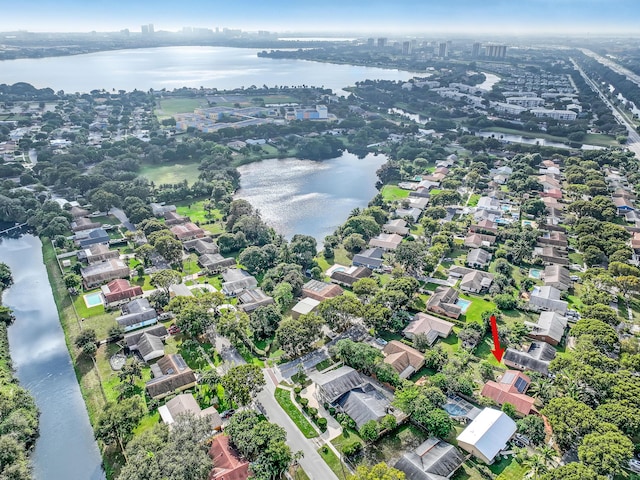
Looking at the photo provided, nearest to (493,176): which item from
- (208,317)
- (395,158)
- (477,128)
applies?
(395,158)

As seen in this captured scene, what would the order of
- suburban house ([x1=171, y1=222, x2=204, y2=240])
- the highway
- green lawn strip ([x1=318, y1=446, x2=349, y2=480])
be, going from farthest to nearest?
the highway → suburban house ([x1=171, y1=222, x2=204, y2=240]) → green lawn strip ([x1=318, y1=446, x2=349, y2=480])

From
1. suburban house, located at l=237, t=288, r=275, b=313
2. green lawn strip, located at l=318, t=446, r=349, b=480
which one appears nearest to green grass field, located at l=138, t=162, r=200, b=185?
suburban house, located at l=237, t=288, r=275, b=313

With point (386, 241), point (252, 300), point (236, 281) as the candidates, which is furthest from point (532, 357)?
point (236, 281)

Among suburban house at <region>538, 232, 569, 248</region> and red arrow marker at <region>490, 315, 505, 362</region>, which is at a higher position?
suburban house at <region>538, 232, 569, 248</region>

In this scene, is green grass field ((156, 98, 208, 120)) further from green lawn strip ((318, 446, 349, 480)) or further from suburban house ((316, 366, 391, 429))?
green lawn strip ((318, 446, 349, 480))

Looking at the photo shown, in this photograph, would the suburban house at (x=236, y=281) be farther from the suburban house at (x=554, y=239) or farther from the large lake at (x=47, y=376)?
the suburban house at (x=554, y=239)

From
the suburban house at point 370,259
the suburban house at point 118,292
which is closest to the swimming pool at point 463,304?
the suburban house at point 370,259
